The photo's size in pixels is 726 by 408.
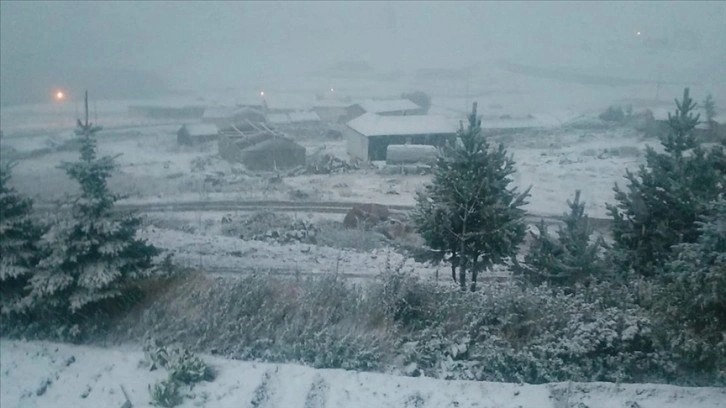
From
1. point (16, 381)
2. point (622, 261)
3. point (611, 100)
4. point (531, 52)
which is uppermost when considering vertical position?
point (531, 52)

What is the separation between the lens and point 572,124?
2484 cm

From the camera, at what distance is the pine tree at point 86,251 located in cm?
827

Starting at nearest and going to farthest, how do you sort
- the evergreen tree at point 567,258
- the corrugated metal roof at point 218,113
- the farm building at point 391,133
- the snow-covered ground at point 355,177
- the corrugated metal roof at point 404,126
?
the evergreen tree at point 567,258 < the snow-covered ground at point 355,177 < the farm building at point 391,133 < the corrugated metal roof at point 404,126 < the corrugated metal roof at point 218,113

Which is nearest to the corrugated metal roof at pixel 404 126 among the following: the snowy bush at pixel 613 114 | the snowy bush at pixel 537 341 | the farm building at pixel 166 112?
the snowy bush at pixel 613 114

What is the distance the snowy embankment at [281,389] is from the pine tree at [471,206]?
2.86 m

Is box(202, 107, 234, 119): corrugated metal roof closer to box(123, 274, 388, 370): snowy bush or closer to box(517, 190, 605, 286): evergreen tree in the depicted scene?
box(123, 274, 388, 370): snowy bush

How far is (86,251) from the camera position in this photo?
27.3 feet

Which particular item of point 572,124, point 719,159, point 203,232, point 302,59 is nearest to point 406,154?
point 203,232

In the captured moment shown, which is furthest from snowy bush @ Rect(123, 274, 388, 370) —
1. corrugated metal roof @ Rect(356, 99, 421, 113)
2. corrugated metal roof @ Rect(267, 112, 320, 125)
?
corrugated metal roof @ Rect(267, 112, 320, 125)

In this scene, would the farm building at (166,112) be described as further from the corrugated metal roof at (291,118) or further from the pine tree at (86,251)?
the pine tree at (86,251)

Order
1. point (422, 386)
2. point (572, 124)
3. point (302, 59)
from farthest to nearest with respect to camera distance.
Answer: point (302, 59) < point (572, 124) < point (422, 386)

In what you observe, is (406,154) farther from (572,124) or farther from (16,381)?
(16,381)

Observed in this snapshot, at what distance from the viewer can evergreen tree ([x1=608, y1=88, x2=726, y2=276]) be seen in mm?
8211

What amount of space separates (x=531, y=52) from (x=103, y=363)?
25.7 metres
